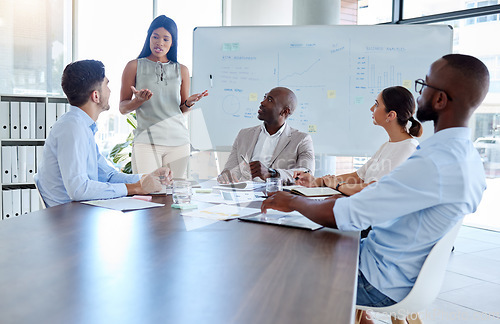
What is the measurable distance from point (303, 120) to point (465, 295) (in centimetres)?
195

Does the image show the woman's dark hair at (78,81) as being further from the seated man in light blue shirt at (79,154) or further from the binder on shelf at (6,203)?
the binder on shelf at (6,203)

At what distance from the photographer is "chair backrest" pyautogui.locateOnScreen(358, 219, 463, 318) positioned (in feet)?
4.43

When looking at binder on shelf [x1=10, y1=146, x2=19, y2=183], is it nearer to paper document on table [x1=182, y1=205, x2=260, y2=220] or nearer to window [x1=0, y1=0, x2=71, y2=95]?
window [x1=0, y1=0, x2=71, y2=95]

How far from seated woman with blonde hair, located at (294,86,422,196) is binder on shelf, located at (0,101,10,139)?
2851 mm

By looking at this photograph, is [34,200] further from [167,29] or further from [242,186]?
[242,186]

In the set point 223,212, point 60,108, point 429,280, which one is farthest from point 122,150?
point 429,280

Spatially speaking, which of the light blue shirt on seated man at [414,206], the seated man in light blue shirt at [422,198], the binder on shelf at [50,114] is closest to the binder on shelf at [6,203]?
the binder on shelf at [50,114]

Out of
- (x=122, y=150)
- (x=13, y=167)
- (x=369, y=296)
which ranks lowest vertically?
(x=369, y=296)

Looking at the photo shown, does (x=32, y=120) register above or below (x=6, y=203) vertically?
above

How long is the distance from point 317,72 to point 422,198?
3.01 meters

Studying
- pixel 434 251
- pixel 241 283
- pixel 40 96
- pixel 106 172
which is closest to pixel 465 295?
pixel 434 251

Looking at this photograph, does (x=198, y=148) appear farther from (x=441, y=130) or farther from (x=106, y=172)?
(x=441, y=130)

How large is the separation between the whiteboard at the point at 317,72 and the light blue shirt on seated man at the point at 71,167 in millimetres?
2265

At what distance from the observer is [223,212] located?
1.73 metres
